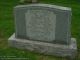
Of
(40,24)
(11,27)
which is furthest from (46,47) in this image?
(11,27)

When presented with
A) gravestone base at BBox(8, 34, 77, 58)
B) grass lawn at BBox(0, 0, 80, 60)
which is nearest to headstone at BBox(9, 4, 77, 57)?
gravestone base at BBox(8, 34, 77, 58)

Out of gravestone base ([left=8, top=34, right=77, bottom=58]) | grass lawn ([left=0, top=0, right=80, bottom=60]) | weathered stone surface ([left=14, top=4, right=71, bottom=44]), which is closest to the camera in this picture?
weathered stone surface ([left=14, top=4, right=71, bottom=44])

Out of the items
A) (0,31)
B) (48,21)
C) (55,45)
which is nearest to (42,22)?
(48,21)

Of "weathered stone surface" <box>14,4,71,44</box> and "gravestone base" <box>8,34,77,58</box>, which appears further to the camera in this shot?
"gravestone base" <box>8,34,77,58</box>

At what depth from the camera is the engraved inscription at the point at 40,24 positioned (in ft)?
17.6

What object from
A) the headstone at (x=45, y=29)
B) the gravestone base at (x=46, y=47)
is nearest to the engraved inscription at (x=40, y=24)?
the headstone at (x=45, y=29)

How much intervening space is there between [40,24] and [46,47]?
50 cm

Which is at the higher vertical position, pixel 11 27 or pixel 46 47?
pixel 11 27

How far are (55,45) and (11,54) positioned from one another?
957 millimetres

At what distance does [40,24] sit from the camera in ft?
17.9

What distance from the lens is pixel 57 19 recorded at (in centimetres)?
530

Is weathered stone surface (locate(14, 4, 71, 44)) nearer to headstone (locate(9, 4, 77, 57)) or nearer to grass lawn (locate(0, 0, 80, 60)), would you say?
headstone (locate(9, 4, 77, 57))

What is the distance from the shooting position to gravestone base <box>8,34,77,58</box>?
5.37 metres

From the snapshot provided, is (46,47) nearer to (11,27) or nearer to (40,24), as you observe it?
(40,24)
